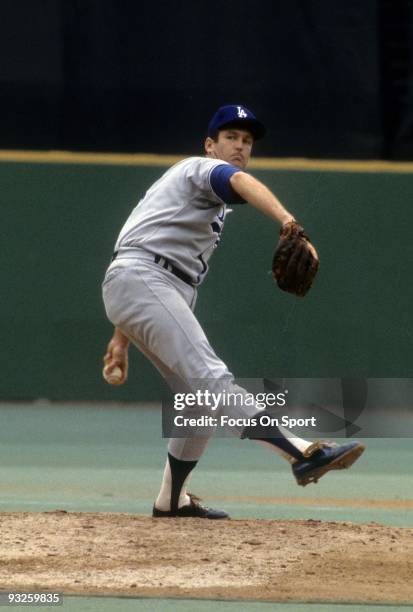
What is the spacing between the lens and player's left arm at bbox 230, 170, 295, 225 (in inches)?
201

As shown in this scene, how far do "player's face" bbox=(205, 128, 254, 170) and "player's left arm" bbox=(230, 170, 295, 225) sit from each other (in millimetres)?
664

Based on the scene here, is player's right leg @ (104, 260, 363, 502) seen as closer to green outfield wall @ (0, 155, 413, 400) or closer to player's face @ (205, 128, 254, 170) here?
player's face @ (205, 128, 254, 170)

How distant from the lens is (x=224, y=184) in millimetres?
5379

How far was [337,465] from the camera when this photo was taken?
5375 millimetres

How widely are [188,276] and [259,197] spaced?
877 mm

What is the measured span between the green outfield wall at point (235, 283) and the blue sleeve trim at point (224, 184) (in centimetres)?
538

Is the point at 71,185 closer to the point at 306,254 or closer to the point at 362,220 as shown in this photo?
the point at 362,220

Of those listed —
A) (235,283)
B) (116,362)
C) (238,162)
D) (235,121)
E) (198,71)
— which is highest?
(198,71)

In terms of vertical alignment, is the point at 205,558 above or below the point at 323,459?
below

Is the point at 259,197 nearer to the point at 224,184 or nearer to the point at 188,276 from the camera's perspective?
the point at 224,184

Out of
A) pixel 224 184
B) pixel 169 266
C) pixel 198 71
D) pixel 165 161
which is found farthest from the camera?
pixel 165 161

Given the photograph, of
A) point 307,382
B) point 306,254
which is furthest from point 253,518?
point 307,382

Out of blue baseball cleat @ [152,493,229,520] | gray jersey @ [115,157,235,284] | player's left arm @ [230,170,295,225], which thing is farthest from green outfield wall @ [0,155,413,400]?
player's left arm @ [230,170,295,225]

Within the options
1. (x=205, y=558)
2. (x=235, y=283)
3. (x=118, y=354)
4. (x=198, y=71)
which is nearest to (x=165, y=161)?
(x=198, y=71)
